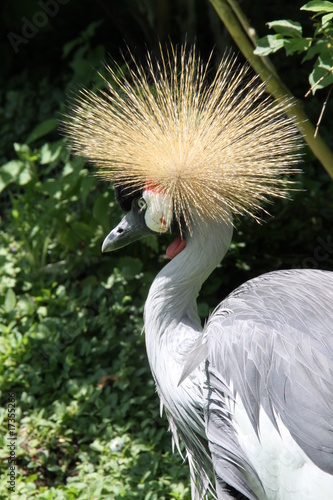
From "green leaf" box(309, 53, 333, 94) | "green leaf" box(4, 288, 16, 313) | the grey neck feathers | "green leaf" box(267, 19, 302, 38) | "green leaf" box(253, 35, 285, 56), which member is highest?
"green leaf" box(267, 19, 302, 38)

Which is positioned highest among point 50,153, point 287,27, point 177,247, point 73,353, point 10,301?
point 287,27

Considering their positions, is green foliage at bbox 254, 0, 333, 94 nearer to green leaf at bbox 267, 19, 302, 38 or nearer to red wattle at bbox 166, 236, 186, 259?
green leaf at bbox 267, 19, 302, 38

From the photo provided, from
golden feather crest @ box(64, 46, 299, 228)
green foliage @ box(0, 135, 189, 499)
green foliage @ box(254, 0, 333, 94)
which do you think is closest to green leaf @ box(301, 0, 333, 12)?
green foliage @ box(254, 0, 333, 94)

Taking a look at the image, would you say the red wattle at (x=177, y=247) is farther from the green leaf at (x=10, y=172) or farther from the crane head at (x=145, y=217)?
the green leaf at (x=10, y=172)

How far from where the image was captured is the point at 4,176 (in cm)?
274

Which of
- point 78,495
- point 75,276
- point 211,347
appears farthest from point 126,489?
point 75,276

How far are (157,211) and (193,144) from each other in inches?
6.7

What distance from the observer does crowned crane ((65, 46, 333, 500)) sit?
140 cm

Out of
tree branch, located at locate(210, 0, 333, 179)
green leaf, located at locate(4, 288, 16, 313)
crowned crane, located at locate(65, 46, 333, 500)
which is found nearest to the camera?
crowned crane, located at locate(65, 46, 333, 500)

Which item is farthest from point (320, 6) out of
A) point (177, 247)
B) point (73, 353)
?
point (73, 353)

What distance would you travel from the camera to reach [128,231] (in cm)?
173

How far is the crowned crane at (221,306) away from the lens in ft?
4.61

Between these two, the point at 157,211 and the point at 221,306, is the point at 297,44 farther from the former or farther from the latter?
the point at 221,306

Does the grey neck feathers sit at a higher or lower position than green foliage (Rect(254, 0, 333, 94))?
lower
